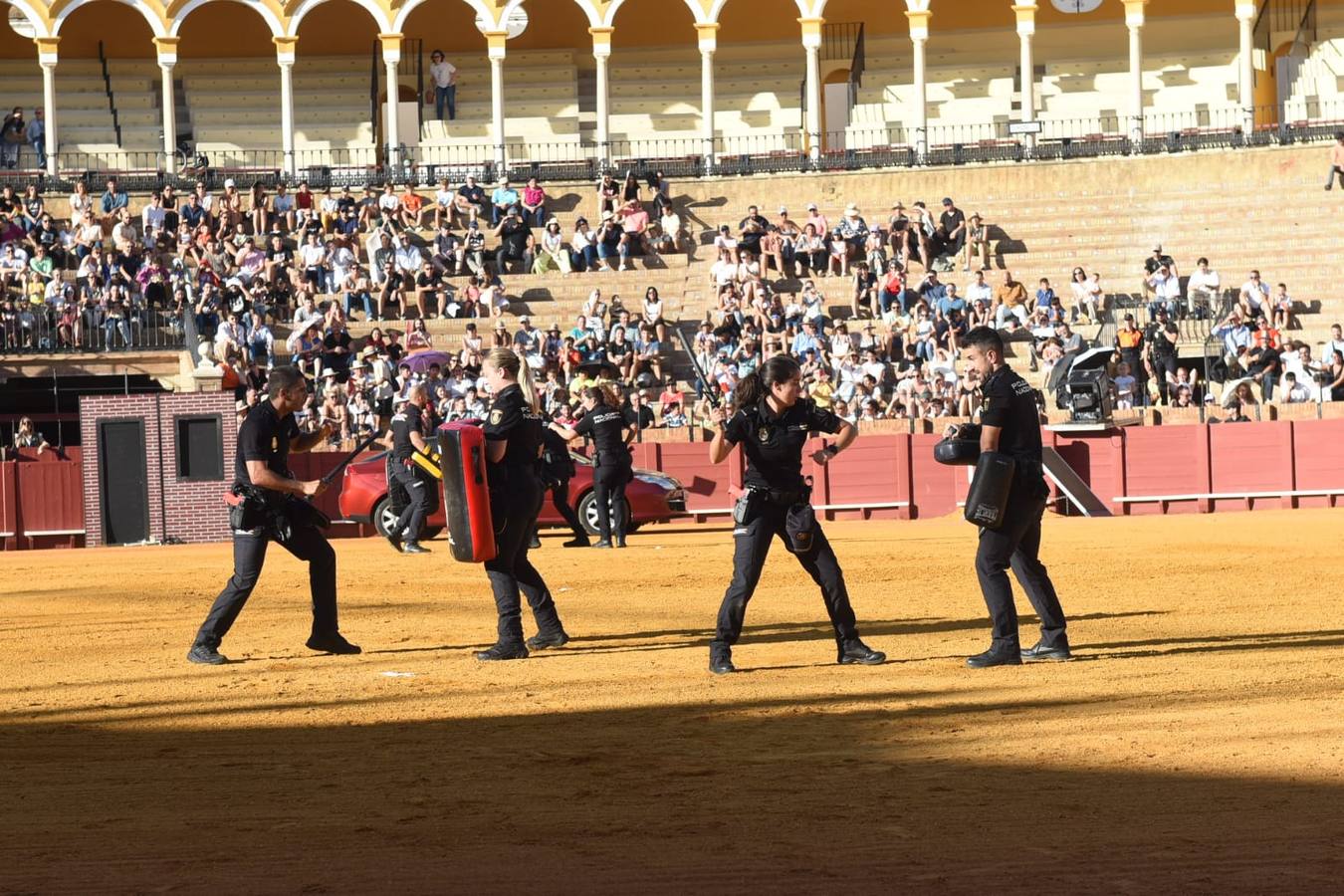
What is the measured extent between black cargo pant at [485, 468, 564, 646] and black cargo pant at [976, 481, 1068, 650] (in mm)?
2630

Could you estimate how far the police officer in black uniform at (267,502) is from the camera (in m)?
11.4

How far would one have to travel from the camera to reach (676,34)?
45.7 meters

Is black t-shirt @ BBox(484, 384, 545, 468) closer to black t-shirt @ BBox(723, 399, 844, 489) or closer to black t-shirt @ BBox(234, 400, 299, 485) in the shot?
black t-shirt @ BBox(234, 400, 299, 485)

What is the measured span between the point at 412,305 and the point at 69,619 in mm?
19569

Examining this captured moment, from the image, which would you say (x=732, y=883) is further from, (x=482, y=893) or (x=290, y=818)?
(x=290, y=818)

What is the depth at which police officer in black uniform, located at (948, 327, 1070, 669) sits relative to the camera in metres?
10.4

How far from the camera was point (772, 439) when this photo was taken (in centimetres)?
1052

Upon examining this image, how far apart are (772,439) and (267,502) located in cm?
309

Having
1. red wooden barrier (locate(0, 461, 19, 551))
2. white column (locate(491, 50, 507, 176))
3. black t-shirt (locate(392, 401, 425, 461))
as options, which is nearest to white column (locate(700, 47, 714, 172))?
white column (locate(491, 50, 507, 176))

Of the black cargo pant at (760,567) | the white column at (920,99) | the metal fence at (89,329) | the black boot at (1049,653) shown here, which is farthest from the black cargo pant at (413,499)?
the white column at (920,99)

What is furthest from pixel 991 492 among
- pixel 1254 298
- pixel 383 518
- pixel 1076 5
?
pixel 1076 5

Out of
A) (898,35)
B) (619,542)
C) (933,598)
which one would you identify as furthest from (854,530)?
(898,35)

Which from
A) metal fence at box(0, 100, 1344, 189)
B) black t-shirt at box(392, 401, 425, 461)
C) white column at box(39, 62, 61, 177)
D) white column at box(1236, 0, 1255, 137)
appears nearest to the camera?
black t-shirt at box(392, 401, 425, 461)

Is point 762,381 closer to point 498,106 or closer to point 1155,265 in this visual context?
point 1155,265
